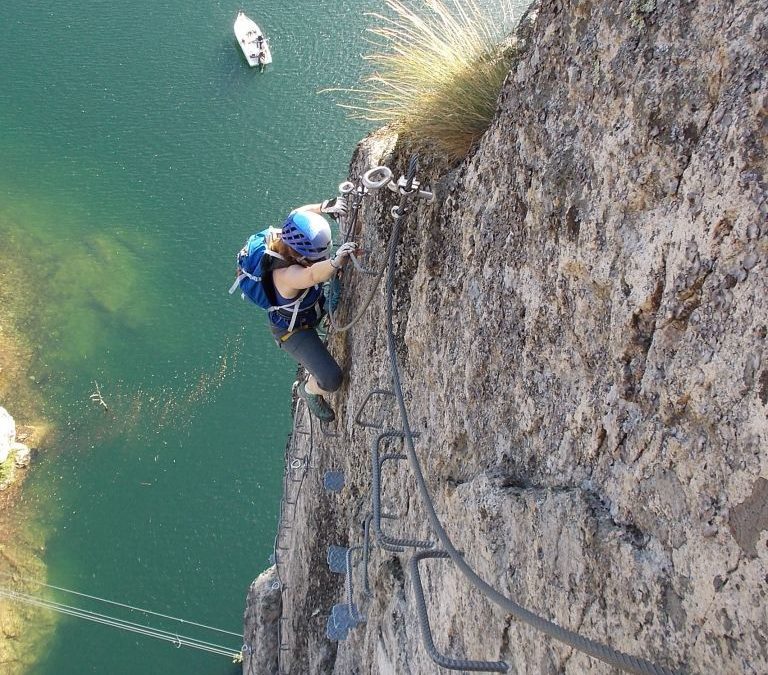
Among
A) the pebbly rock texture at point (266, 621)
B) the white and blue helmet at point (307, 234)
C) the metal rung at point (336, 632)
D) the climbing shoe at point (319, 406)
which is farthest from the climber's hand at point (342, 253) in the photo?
the pebbly rock texture at point (266, 621)

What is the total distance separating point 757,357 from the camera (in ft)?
6.30

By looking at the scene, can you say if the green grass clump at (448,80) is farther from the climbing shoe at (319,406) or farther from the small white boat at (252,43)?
the small white boat at (252,43)

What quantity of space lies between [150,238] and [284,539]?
9.94m

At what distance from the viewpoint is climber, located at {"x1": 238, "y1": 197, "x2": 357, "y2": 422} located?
4.46 metres

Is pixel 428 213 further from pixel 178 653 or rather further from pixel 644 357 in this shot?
pixel 178 653

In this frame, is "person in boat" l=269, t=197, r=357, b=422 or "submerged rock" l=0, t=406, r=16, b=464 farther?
"submerged rock" l=0, t=406, r=16, b=464

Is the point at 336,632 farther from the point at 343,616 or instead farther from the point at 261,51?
the point at 261,51

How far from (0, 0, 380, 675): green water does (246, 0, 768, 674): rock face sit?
1036 centimetres

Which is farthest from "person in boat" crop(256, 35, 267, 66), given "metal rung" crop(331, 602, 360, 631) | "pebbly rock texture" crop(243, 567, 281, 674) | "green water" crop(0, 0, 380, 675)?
"metal rung" crop(331, 602, 360, 631)

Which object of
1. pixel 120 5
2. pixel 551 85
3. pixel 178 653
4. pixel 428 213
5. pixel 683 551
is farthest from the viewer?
pixel 120 5

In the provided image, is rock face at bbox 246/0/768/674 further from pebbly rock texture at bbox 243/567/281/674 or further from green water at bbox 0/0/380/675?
green water at bbox 0/0/380/675

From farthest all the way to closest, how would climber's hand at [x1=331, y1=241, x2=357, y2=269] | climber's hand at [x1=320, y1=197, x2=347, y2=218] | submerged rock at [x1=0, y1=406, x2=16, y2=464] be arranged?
1. submerged rock at [x1=0, y1=406, x2=16, y2=464]
2. climber's hand at [x1=320, y1=197, x2=347, y2=218]
3. climber's hand at [x1=331, y1=241, x2=357, y2=269]

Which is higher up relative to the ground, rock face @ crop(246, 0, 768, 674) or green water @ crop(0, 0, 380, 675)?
green water @ crop(0, 0, 380, 675)

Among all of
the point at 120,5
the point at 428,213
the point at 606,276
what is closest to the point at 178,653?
the point at 428,213
